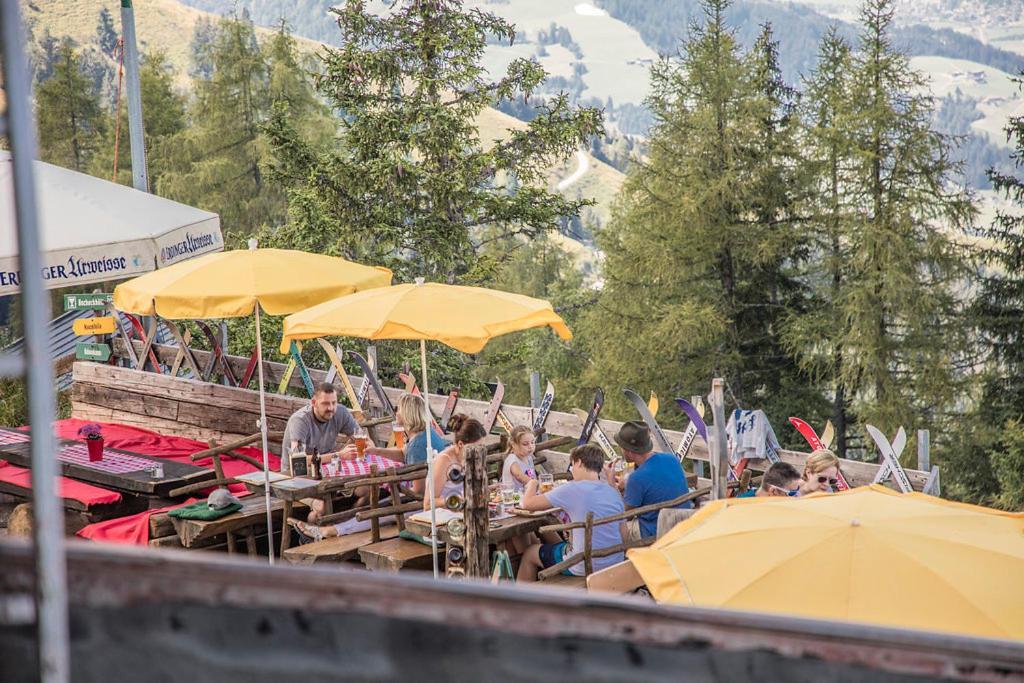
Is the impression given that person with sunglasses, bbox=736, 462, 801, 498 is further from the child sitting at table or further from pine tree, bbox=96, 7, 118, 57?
pine tree, bbox=96, 7, 118, 57

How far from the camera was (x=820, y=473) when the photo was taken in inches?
241

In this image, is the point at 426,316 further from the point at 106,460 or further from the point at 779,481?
the point at 106,460

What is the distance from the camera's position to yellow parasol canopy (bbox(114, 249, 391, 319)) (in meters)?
6.93

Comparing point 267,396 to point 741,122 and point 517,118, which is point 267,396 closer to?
point 741,122

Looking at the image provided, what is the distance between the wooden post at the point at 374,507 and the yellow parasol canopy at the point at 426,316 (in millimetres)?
1067

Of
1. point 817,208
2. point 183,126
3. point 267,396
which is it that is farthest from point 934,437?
point 183,126

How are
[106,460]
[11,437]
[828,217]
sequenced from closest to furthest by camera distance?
[106,460] → [11,437] → [828,217]

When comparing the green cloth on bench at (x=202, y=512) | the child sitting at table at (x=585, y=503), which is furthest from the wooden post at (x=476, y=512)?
the green cloth on bench at (x=202, y=512)

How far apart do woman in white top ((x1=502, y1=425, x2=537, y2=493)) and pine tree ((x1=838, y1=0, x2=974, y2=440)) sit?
19331 millimetres

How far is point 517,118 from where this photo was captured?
426 feet

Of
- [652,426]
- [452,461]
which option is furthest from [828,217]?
[452,461]

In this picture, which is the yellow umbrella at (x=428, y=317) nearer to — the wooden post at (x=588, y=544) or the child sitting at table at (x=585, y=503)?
the child sitting at table at (x=585, y=503)

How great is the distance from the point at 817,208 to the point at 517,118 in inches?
4159

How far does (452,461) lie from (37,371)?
216 inches
